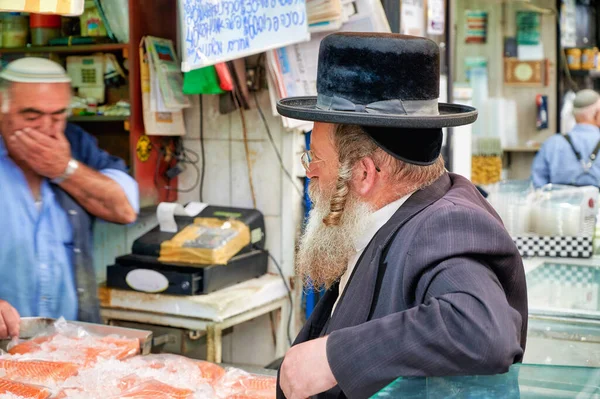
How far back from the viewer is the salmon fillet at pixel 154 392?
2.65m

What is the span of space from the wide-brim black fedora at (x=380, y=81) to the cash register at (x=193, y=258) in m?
2.57

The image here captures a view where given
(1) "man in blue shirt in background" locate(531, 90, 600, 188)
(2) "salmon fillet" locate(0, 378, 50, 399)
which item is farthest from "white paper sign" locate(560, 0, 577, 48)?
(2) "salmon fillet" locate(0, 378, 50, 399)

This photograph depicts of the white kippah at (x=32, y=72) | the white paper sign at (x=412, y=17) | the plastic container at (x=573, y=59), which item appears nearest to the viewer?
the white kippah at (x=32, y=72)

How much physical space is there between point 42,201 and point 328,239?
1909mm

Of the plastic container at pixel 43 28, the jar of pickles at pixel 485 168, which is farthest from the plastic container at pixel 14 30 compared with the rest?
the jar of pickles at pixel 485 168

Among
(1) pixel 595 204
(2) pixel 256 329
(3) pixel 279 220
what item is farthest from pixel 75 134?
(1) pixel 595 204

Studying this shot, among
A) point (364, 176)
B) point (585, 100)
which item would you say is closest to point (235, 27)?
point (364, 176)

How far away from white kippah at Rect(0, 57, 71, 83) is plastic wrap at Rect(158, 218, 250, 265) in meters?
1.33

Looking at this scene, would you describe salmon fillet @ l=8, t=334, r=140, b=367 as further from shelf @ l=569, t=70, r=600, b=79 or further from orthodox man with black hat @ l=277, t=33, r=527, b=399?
shelf @ l=569, t=70, r=600, b=79

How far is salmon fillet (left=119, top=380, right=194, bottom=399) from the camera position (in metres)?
2.65

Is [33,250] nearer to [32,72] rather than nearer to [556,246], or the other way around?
[32,72]

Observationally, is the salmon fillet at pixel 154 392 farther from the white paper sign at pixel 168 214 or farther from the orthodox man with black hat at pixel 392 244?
the white paper sign at pixel 168 214

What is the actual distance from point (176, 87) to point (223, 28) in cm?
107

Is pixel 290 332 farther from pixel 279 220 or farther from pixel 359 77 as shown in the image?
pixel 359 77
